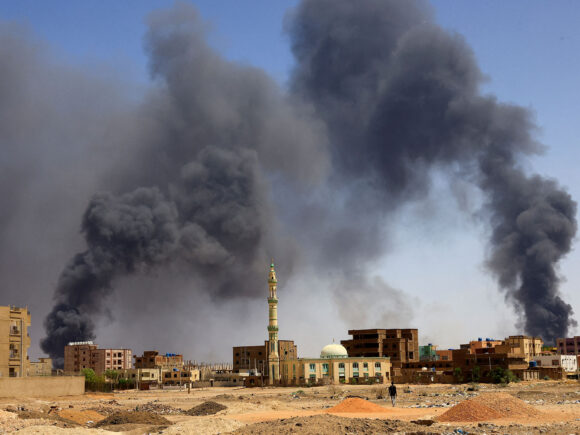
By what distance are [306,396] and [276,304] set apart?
49337 mm

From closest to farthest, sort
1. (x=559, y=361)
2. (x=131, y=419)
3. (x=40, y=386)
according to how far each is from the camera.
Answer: (x=131, y=419) → (x=40, y=386) → (x=559, y=361)

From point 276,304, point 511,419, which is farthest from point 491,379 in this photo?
point 511,419

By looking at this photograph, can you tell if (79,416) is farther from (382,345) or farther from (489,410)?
(382,345)

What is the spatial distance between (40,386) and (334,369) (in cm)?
6198

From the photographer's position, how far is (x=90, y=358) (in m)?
158

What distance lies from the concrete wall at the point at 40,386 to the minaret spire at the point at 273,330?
4818 centimetres

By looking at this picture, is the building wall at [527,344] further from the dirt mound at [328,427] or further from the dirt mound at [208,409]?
the dirt mound at [328,427]

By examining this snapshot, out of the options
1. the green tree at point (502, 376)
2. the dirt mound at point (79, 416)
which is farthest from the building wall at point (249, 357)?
the dirt mound at point (79, 416)

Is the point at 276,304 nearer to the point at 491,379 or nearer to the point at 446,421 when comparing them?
the point at 491,379

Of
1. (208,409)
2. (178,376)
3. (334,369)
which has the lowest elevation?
(178,376)

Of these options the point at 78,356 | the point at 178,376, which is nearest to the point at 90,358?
the point at 78,356

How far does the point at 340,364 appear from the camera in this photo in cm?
13025

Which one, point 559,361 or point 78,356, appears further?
point 78,356

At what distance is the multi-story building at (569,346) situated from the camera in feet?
531
